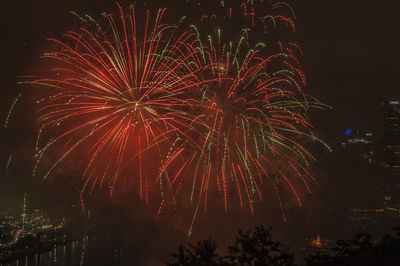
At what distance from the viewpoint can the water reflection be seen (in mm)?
51594

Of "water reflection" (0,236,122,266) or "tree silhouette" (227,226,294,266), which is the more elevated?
"tree silhouette" (227,226,294,266)

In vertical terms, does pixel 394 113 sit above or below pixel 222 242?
above

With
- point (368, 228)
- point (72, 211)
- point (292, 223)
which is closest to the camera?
point (368, 228)

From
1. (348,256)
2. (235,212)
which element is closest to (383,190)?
(235,212)

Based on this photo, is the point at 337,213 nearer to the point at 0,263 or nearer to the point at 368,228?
the point at 368,228

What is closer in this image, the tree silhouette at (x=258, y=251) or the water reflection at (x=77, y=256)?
the tree silhouette at (x=258, y=251)

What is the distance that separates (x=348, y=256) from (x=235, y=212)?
31197 millimetres

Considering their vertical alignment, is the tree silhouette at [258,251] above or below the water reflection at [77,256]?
above

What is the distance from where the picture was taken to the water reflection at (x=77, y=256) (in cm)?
5159

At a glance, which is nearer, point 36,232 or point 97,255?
point 97,255

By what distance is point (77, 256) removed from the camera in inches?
2239

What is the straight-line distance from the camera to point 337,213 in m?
49.6

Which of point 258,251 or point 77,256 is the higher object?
point 258,251

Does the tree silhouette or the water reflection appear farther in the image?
the water reflection
